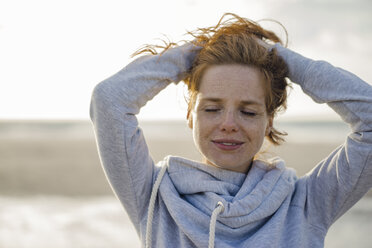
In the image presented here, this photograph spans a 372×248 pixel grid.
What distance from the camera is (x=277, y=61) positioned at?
6.46 ft

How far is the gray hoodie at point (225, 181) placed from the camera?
179cm

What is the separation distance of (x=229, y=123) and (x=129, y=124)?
1.50ft

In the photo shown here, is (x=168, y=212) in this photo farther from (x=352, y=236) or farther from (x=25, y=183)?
(x=25, y=183)

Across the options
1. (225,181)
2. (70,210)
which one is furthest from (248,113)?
(70,210)

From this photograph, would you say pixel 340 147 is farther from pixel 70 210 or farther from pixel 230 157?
pixel 70 210

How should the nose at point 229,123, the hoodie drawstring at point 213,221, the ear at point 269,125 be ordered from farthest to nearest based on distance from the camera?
the ear at point 269,125, the nose at point 229,123, the hoodie drawstring at point 213,221

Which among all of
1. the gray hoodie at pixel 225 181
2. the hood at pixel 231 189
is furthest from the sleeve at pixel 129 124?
the hood at pixel 231 189

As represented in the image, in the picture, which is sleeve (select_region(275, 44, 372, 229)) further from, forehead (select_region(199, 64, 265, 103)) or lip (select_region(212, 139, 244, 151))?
lip (select_region(212, 139, 244, 151))

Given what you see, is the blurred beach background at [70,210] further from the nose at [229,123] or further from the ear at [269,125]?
the nose at [229,123]

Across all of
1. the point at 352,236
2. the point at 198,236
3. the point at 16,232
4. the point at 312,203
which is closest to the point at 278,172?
the point at 312,203

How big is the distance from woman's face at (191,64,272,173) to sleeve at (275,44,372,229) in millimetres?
257

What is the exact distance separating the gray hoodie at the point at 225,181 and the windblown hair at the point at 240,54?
82 mm

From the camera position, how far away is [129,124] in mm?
1805

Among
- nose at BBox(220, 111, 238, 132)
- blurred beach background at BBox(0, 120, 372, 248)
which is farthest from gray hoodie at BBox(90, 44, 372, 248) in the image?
blurred beach background at BBox(0, 120, 372, 248)
